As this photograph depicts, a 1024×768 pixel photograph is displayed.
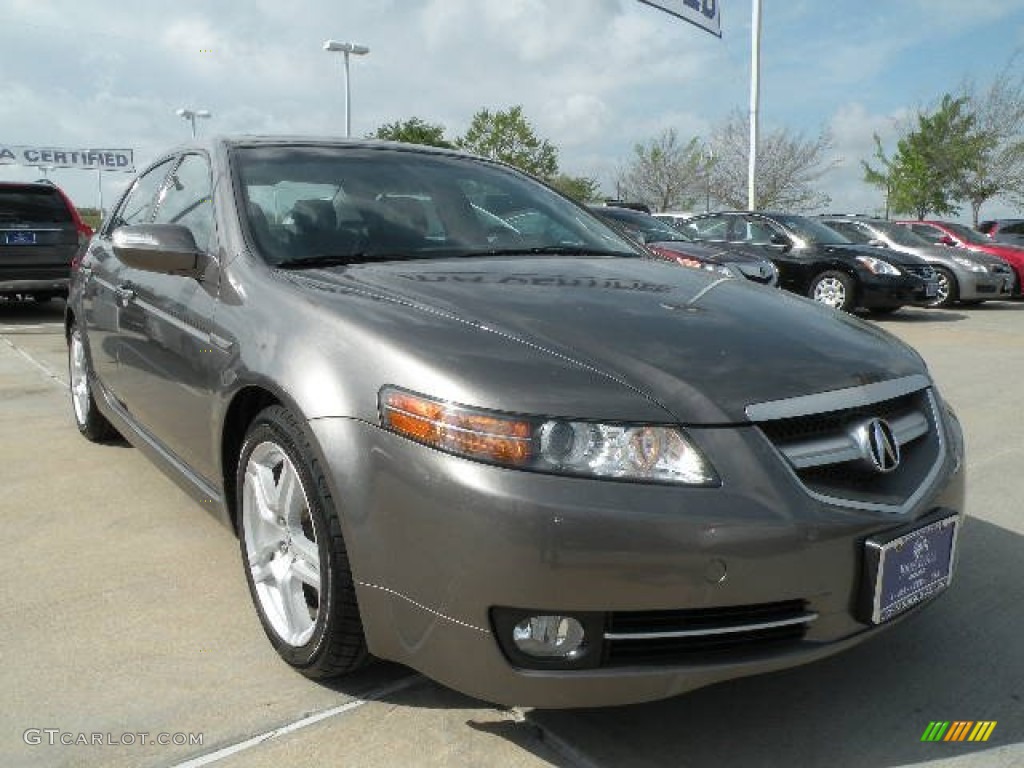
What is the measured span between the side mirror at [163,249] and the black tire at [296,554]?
67 cm

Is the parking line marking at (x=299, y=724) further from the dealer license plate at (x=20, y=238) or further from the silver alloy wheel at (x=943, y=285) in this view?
the silver alloy wheel at (x=943, y=285)

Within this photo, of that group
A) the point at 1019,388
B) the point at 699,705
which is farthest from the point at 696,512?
the point at 1019,388

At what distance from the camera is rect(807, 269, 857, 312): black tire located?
1162 centimetres

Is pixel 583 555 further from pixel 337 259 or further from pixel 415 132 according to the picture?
pixel 415 132

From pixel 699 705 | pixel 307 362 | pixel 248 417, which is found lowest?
pixel 699 705

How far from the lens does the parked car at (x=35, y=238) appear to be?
9688mm

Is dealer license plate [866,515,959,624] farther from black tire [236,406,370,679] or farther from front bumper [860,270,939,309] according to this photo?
front bumper [860,270,939,309]

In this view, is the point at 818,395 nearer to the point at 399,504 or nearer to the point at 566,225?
the point at 399,504

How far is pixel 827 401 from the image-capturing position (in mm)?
2043

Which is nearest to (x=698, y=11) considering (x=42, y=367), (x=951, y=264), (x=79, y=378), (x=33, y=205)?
(x=951, y=264)

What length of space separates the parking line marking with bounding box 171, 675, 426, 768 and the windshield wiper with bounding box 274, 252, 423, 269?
47.1 inches

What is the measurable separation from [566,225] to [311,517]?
5.77 ft

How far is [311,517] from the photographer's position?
2.16 metres

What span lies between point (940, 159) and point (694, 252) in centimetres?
2765
